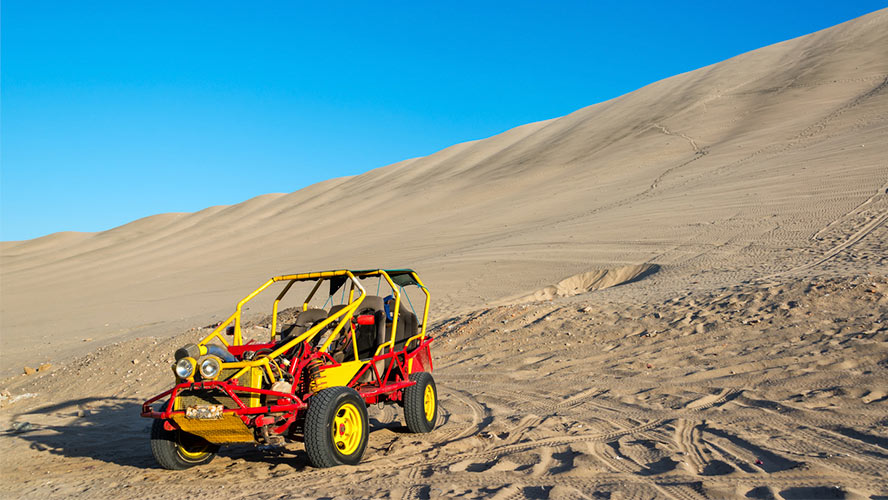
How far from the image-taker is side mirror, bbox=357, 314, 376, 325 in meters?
6.29

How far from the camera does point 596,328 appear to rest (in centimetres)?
1045

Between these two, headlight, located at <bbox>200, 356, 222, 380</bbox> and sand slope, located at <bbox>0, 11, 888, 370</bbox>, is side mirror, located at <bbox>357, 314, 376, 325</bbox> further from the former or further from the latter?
sand slope, located at <bbox>0, 11, 888, 370</bbox>

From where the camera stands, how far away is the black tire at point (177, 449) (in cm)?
530

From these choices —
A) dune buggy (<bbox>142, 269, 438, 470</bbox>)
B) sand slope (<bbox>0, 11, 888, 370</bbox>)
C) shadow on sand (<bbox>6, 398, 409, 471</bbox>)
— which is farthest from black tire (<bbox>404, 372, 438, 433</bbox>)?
sand slope (<bbox>0, 11, 888, 370</bbox>)

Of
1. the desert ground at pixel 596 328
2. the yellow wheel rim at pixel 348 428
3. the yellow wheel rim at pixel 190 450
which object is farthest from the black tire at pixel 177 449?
the yellow wheel rim at pixel 348 428

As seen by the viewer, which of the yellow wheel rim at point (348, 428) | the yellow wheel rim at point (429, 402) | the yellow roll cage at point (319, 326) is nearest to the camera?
the yellow roll cage at point (319, 326)

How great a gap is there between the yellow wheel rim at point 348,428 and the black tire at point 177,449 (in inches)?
51.6

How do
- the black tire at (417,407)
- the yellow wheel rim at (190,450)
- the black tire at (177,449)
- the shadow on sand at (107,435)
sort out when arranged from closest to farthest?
1. the black tire at (177,449)
2. the yellow wheel rim at (190,450)
3. the shadow on sand at (107,435)
4. the black tire at (417,407)

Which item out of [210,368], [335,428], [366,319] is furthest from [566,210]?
[210,368]

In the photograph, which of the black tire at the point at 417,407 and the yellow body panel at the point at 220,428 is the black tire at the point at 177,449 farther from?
the black tire at the point at 417,407

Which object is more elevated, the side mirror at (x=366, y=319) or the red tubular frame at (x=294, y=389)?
the side mirror at (x=366, y=319)

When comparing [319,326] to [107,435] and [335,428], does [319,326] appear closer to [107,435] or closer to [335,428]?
[335,428]

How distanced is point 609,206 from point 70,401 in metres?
20.1

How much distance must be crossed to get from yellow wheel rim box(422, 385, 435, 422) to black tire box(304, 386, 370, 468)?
49.8 inches
